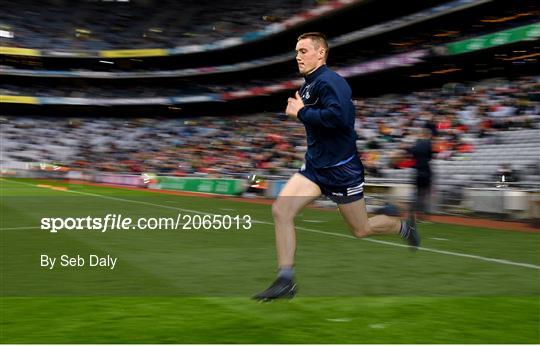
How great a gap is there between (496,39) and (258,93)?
88.6 feet

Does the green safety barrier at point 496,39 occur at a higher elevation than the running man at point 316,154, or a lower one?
higher

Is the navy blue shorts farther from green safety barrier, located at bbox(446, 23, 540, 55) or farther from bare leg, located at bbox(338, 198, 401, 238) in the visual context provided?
green safety barrier, located at bbox(446, 23, 540, 55)

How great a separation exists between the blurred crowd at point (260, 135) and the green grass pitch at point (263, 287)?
16.4ft

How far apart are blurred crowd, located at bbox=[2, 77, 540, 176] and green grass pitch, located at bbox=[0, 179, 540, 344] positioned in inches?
197

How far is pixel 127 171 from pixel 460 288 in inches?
1843

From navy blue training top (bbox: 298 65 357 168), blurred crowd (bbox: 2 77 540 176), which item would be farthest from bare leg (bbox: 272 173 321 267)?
blurred crowd (bbox: 2 77 540 176)

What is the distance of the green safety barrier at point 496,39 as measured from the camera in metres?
27.4

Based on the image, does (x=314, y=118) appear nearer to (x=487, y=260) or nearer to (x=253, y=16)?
(x=487, y=260)

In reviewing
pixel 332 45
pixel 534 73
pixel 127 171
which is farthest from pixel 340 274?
pixel 127 171

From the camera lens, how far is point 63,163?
5650cm

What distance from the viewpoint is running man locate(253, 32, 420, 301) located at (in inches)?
225

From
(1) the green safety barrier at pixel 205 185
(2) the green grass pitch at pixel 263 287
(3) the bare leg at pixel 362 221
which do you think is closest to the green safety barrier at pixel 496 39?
(1) the green safety barrier at pixel 205 185

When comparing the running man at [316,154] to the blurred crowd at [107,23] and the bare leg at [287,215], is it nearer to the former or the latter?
the bare leg at [287,215]

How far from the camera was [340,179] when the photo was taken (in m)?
5.95
